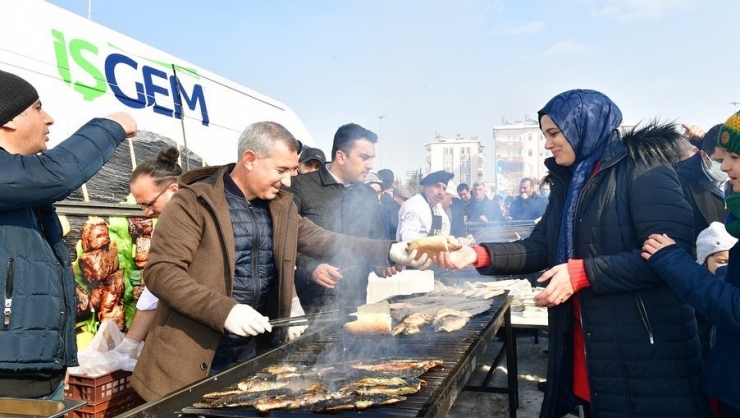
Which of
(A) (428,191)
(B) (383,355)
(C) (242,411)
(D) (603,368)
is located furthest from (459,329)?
(A) (428,191)

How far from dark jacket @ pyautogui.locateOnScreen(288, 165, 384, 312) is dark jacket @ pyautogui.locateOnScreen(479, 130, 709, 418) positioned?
2619 mm

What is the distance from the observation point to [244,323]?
280 cm

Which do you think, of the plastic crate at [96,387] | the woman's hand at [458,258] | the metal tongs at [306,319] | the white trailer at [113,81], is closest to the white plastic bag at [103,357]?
the plastic crate at [96,387]

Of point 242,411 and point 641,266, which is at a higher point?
point 641,266

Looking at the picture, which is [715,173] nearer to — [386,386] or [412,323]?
[412,323]

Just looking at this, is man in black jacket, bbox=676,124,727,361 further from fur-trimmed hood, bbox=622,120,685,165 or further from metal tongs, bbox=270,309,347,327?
metal tongs, bbox=270,309,347,327

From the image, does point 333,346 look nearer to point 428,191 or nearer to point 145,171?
point 145,171

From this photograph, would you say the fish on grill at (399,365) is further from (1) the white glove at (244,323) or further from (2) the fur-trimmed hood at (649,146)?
(2) the fur-trimmed hood at (649,146)

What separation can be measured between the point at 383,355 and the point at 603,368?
1368mm

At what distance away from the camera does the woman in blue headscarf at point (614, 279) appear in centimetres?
282

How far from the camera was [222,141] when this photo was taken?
6324mm

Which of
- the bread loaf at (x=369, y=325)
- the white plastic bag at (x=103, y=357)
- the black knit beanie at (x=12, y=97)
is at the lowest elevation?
the white plastic bag at (x=103, y=357)

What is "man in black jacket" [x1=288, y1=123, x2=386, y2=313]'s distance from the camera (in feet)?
17.4

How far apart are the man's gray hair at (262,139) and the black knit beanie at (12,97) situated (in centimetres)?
116
